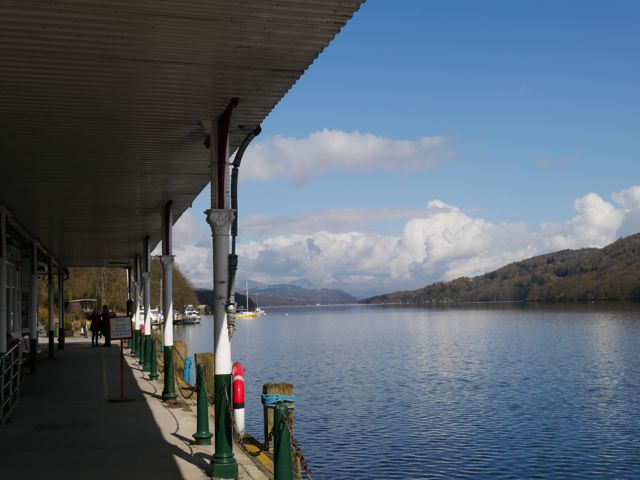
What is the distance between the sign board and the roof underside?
4.29 metres

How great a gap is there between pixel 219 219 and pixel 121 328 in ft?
30.1

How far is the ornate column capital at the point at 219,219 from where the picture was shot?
34.6 feet

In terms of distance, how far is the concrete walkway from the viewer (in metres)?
10.3

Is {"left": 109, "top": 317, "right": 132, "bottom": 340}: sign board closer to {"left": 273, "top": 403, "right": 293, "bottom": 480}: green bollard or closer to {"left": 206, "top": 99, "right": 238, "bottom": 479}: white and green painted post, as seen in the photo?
{"left": 206, "top": 99, "right": 238, "bottom": 479}: white and green painted post

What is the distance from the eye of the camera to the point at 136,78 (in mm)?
8703

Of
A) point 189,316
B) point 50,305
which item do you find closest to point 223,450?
point 50,305

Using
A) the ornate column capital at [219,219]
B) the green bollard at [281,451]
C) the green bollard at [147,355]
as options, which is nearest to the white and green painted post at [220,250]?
the ornate column capital at [219,219]

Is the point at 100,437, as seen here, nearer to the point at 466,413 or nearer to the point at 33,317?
the point at 33,317

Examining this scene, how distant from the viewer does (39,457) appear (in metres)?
11.2

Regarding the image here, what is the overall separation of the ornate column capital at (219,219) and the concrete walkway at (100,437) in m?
3.16

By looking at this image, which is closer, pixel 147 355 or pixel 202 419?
pixel 202 419

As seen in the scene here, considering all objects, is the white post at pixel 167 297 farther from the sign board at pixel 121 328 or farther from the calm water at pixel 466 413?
the calm water at pixel 466 413

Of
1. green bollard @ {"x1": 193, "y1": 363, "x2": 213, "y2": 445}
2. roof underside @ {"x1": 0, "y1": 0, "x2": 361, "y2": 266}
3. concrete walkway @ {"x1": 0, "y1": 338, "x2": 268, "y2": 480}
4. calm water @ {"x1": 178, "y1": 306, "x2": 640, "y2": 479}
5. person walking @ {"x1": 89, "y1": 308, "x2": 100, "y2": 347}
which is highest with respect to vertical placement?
roof underside @ {"x1": 0, "y1": 0, "x2": 361, "y2": 266}

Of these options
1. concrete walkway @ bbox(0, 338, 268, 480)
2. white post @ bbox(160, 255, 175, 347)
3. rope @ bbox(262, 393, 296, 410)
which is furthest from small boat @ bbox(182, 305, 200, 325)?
rope @ bbox(262, 393, 296, 410)
